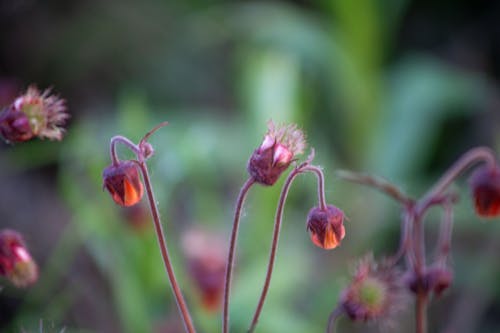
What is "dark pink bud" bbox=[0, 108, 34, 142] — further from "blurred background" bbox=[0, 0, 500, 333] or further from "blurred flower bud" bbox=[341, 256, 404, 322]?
"blurred background" bbox=[0, 0, 500, 333]

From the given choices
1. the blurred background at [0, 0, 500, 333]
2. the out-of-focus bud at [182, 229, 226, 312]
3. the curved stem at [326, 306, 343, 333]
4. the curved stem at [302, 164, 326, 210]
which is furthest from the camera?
the blurred background at [0, 0, 500, 333]

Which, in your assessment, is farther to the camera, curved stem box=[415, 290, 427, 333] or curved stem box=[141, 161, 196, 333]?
curved stem box=[415, 290, 427, 333]

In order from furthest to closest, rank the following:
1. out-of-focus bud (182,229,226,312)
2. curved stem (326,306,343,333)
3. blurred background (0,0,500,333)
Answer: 1. blurred background (0,0,500,333)
2. out-of-focus bud (182,229,226,312)
3. curved stem (326,306,343,333)

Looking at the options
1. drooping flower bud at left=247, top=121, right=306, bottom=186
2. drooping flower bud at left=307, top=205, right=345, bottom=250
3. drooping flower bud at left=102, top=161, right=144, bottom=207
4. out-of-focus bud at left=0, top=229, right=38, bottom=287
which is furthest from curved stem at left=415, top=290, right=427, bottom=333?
out-of-focus bud at left=0, top=229, right=38, bottom=287

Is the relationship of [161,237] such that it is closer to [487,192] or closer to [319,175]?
[319,175]

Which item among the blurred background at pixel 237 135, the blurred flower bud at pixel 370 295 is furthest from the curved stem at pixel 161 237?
the blurred background at pixel 237 135

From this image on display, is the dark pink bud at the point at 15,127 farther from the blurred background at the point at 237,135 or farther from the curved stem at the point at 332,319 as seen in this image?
the blurred background at the point at 237,135

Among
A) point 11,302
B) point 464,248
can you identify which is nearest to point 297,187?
point 464,248

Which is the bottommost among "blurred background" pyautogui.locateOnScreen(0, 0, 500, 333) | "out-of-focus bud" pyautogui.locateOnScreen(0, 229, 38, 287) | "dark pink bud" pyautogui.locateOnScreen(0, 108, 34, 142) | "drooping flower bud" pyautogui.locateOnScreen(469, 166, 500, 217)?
→ "out-of-focus bud" pyautogui.locateOnScreen(0, 229, 38, 287)
